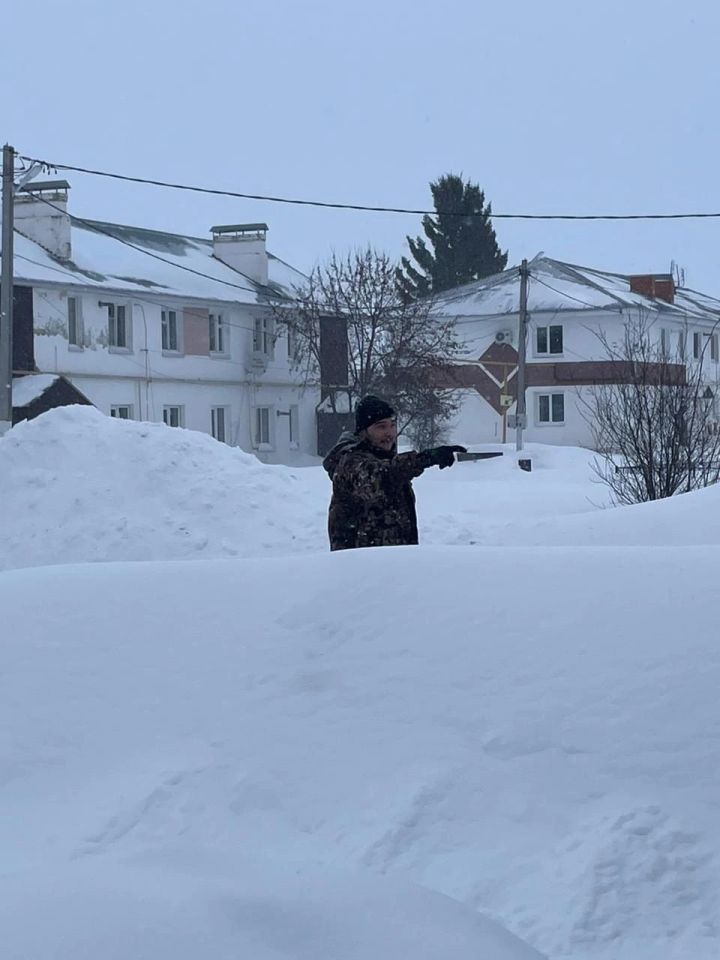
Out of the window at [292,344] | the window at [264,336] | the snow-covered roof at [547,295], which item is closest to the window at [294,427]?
the window at [292,344]

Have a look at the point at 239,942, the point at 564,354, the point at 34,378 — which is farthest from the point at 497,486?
the point at 564,354

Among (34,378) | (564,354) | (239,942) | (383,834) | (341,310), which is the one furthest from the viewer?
(564,354)

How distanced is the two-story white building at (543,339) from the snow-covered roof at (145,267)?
6.44 m

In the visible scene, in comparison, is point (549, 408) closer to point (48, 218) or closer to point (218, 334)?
point (218, 334)

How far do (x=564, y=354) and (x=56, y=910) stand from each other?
137 ft

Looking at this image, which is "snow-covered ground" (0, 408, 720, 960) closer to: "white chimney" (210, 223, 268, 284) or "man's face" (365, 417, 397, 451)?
"man's face" (365, 417, 397, 451)

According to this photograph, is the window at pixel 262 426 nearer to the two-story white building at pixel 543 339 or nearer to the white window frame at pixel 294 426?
the white window frame at pixel 294 426

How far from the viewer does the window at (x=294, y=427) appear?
40.7m

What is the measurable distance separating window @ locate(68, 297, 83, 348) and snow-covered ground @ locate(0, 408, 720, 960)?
28.9 meters

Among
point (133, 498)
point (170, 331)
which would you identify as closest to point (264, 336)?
point (170, 331)

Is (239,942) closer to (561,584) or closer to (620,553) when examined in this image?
(561,584)

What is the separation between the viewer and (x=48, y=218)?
111ft

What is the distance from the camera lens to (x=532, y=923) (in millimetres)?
3029

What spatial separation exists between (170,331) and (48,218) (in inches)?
167
